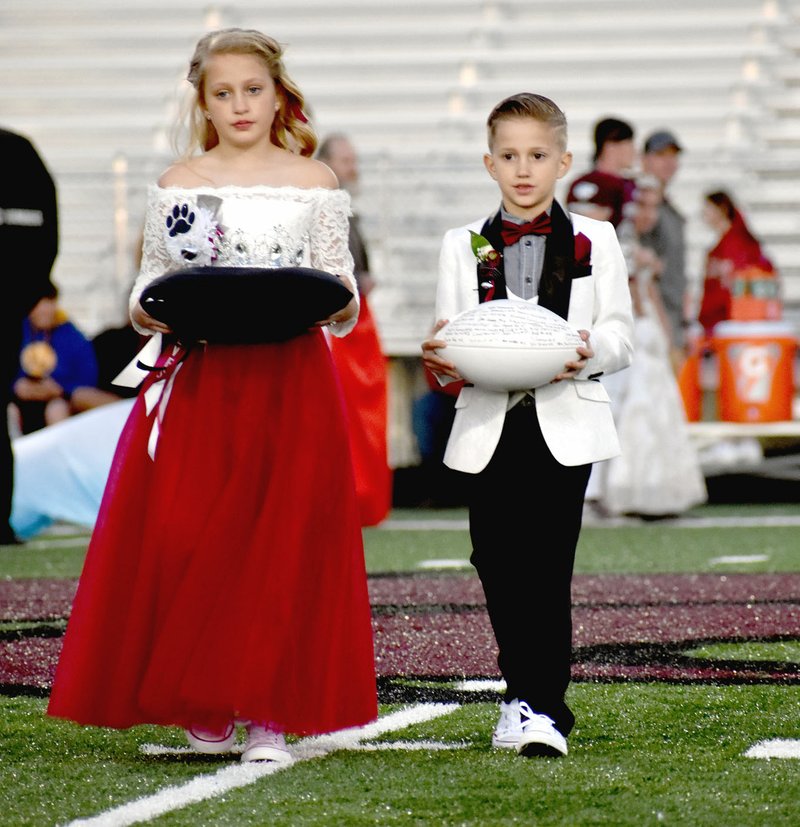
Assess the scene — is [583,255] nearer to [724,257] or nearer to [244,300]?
[244,300]

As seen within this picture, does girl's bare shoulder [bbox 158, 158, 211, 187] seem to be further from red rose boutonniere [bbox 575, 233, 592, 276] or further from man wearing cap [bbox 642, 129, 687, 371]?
man wearing cap [bbox 642, 129, 687, 371]

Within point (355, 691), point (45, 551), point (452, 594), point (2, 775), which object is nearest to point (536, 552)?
point (355, 691)

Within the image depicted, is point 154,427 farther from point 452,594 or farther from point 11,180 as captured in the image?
point 11,180

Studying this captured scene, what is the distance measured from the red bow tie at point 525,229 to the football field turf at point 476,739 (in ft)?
3.18

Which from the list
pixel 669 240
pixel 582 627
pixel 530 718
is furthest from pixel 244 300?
pixel 669 240

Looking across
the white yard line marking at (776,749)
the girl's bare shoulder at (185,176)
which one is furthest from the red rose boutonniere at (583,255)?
the white yard line marking at (776,749)

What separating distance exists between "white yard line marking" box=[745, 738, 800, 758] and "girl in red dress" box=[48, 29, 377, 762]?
713mm

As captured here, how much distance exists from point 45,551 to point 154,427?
4.53 m

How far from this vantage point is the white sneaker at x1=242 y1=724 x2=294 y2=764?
355 centimetres

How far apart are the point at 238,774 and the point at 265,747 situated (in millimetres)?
127

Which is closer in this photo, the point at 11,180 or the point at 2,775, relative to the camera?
the point at 2,775

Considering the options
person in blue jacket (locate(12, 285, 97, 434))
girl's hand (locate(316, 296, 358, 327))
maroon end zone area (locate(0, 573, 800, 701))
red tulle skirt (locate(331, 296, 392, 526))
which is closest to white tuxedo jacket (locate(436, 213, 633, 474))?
girl's hand (locate(316, 296, 358, 327))

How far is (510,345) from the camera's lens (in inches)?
139

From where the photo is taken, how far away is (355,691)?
3.62 meters
